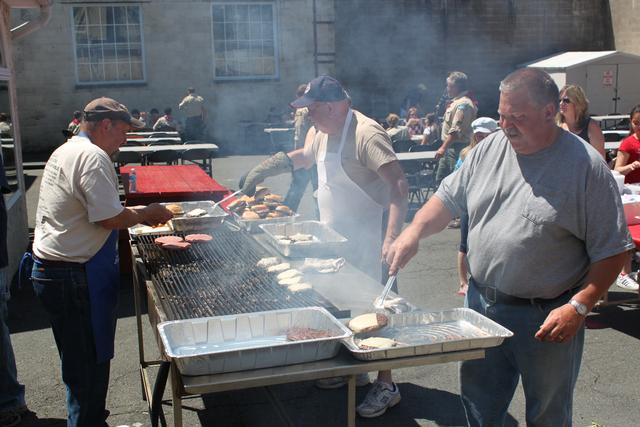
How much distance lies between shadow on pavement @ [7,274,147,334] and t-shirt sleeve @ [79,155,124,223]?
8.33 feet

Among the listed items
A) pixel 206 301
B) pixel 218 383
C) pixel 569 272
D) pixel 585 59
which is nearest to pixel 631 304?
pixel 569 272

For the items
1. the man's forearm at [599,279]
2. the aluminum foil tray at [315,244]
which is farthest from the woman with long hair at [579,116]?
the man's forearm at [599,279]

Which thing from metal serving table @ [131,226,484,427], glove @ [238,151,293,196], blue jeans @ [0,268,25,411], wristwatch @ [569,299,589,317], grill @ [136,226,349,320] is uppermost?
glove @ [238,151,293,196]

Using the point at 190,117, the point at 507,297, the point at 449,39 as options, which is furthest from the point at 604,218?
the point at 449,39

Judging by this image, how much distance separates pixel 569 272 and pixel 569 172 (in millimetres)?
362

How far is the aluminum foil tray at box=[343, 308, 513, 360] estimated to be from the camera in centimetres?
219

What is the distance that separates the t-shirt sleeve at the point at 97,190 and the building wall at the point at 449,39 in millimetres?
18232

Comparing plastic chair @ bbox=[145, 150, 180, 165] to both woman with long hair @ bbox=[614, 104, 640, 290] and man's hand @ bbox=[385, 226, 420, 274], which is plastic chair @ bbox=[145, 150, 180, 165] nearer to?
woman with long hair @ bbox=[614, 104, 640, 290]

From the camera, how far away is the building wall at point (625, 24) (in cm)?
2197

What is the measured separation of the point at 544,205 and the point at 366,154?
53.4 inches

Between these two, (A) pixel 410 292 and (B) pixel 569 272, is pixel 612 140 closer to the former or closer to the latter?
(A) pixel 410 292

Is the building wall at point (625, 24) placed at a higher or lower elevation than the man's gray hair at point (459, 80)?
higher

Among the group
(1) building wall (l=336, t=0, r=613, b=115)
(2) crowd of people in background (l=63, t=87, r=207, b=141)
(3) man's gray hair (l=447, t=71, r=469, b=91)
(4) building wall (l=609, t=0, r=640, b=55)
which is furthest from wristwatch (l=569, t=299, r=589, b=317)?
(4) building wall (l=609, t=0, r=640, b=55)

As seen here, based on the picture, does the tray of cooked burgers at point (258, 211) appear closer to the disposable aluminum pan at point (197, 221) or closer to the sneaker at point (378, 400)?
the disposable aluminum pan at point (197, 221)
